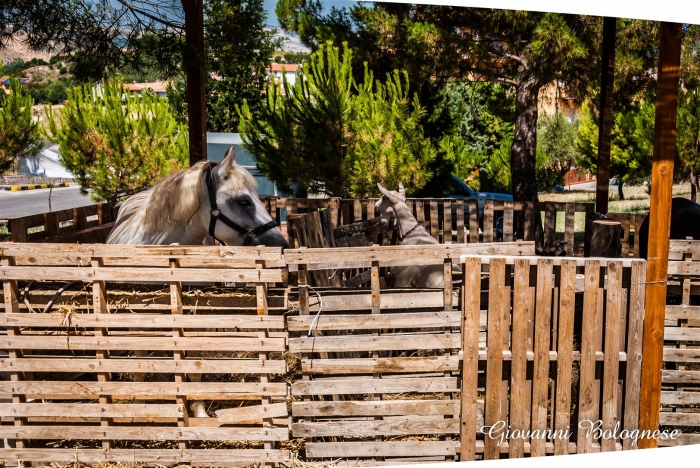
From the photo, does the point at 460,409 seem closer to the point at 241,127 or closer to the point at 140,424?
the point at 140,424

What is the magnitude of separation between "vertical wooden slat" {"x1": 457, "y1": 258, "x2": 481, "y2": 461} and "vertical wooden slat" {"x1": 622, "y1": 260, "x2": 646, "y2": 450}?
3.43 ft

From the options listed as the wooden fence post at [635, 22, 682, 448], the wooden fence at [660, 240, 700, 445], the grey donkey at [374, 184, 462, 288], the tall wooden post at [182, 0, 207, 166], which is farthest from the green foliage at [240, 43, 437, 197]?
the wooden fence post at [635, 22, 682, 448]

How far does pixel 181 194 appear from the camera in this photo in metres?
5.00

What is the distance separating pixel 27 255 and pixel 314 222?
3505mm

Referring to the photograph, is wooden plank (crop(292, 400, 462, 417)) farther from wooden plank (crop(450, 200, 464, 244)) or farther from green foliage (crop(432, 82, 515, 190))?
green foliage (crop(432, 82, 515, 190))

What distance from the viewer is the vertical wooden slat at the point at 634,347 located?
169 inches

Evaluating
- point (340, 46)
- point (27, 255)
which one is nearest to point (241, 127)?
point (340, 46)

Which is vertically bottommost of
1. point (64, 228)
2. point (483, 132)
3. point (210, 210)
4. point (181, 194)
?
point (64, 228)

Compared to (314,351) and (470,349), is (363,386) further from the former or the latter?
(470,349)

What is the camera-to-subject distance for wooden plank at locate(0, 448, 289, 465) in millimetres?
4328

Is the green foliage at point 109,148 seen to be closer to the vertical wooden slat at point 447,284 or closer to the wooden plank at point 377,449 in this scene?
the wooden plank at point 377,449

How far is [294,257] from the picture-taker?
167 inches

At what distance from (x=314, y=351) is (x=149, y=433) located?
4.21ft

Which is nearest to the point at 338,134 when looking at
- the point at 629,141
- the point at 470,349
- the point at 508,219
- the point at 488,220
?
the point at 488,220
